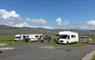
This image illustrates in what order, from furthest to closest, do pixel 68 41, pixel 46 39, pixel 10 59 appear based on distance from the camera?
1. pixel 46 39
2. pixel 68 41
3. pixel 10 59

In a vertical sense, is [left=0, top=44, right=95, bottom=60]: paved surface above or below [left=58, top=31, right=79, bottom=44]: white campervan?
below

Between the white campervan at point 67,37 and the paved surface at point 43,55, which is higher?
the white campervan at point 67,37

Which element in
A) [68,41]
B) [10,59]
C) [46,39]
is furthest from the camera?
[46,39]

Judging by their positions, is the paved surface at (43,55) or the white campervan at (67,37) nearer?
the paved surface at (43,55)

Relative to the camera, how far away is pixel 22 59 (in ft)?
65.0

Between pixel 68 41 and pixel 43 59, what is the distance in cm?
3144

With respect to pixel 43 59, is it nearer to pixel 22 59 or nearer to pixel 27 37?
Result: pixel 22 59

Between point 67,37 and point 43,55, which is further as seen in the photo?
point 67,37

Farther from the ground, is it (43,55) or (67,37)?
(67,37)

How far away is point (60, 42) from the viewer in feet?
170

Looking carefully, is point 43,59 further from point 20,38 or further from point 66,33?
point 20,38

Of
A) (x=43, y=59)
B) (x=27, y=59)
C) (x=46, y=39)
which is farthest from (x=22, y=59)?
(x=46, y=39)

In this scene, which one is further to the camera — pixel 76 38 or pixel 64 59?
pixel 76 38

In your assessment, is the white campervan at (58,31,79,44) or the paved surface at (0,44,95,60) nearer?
the paved surface at (0,44,95,60)
